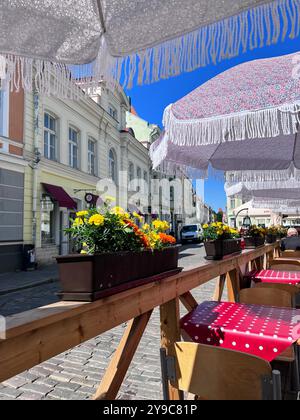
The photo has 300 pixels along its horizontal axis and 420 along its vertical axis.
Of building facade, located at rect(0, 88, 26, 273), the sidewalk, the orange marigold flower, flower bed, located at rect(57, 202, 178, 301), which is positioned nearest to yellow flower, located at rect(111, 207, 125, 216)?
flower bed, located at rect(57, 202, 178, 301)

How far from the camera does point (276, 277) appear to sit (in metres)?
4.47

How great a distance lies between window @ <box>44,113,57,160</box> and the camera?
44.2ft

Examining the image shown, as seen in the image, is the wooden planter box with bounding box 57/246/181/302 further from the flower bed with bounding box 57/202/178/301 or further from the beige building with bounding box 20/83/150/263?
the beige building with bounding box 20/83/150/263

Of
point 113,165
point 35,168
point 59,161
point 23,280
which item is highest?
point 113,165

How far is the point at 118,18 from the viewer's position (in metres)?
1.37

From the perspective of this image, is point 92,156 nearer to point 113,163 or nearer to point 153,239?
point 113,163

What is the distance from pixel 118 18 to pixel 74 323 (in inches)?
51.0

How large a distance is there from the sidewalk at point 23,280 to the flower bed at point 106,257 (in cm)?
666

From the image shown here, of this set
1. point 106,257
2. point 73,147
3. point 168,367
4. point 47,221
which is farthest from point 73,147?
point 168,367

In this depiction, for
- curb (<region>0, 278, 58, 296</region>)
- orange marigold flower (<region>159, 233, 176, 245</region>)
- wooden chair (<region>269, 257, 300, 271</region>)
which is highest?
orange marigold flower (<region>159, 233, 176, 245</region>)

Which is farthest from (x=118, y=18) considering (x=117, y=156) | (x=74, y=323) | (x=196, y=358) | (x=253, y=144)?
Answer: (x=117, y=156)

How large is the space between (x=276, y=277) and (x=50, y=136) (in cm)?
1175

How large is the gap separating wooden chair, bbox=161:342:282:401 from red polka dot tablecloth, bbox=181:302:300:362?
2.56ft

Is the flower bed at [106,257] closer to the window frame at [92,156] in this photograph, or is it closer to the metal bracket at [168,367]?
the metal bracket at [168,367]
